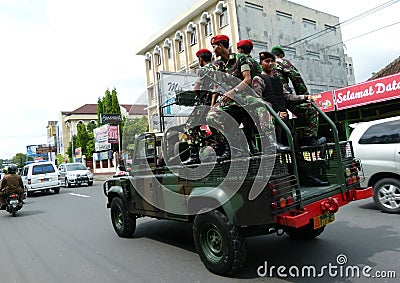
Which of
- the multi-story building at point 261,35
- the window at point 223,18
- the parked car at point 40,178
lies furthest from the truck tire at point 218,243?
the window at point 223,18

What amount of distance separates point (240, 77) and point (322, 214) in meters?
2.04

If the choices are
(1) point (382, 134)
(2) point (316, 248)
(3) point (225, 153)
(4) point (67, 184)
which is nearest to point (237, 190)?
(3) point (225, 153)

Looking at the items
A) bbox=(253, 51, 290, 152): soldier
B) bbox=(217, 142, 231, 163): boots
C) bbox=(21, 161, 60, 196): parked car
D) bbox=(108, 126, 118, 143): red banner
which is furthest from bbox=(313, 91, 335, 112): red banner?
bbox=(108, 126, 118, 143): red banner

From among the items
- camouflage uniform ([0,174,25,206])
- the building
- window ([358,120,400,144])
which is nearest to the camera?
window ([358,120,400,144])

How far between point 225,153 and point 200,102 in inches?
36.9

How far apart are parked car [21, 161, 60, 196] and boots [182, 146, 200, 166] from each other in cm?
1433

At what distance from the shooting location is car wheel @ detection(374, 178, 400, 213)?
6.54 m

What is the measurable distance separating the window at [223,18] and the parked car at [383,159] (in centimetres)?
2020

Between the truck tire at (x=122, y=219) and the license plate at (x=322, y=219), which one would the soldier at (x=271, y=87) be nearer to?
the license plate at (x=322, y=219)

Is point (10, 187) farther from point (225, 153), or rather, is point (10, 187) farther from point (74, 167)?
point (74, 167)

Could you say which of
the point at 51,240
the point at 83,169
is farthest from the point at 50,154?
the point at 51,240

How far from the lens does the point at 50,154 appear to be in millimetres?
82750

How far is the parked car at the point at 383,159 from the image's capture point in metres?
6.55

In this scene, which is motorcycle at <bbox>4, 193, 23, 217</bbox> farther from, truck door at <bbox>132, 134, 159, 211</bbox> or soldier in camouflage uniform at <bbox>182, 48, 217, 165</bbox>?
soldier in camouflage uniform at <bbox>182, 48, 217, 165</bbox>
